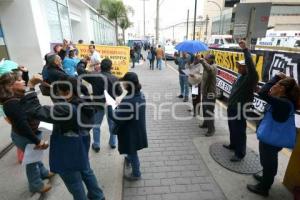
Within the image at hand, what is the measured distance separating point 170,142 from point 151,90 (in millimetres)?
4772

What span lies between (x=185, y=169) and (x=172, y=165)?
0.25 meters

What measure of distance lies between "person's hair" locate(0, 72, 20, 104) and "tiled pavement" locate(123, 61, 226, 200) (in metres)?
2.01

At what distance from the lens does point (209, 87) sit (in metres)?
4.74

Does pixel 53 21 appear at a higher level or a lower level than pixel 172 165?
higher

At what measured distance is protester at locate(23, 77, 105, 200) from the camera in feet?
6.65

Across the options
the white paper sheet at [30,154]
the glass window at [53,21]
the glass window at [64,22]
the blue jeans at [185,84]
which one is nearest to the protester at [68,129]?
the white paper sheet at [30,154]

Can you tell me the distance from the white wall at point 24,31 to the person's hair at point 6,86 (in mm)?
6705

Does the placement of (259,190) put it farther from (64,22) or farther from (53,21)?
(64,22)

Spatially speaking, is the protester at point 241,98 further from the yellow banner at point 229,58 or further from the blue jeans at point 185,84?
the blue jeans at point 185,84

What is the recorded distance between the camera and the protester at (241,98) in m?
3.29

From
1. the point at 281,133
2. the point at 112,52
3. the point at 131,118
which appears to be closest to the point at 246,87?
the point at 281,133

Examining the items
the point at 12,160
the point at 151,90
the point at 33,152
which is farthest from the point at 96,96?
the point at 151,90

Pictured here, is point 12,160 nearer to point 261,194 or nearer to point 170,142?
point 170,142

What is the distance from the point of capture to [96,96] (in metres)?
3.81
